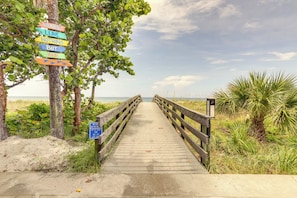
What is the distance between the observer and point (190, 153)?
13.6ft

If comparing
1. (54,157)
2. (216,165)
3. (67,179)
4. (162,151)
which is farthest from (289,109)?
(54,157)

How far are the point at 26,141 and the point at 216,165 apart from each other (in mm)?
4480

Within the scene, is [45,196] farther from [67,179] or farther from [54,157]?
[54,157]

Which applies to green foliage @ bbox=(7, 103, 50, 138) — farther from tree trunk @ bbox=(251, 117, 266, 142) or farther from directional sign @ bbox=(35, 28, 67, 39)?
tree trunk @ bbox=(251, 117, 266, 142)

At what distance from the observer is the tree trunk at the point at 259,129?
18.2 ft

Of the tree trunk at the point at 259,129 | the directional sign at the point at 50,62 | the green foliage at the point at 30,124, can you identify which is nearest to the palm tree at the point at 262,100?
the tree trunk at the point at 259,129

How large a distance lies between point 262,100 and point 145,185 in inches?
180

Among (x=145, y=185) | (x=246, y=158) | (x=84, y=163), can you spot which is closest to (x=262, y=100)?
(x=246, y=158)

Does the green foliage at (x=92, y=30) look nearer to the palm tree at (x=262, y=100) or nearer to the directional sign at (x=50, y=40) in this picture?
the directional sign at (x=50, y=40)

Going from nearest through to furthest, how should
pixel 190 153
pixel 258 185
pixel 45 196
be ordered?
pixel 45 196
pixel 258 185
pixel 190 153

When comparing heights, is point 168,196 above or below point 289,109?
below

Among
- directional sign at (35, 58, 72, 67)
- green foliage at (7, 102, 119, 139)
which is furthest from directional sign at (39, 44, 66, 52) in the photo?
green foliage at (7, 102, 119, 139)

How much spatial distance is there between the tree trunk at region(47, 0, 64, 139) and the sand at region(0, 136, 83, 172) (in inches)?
14.2

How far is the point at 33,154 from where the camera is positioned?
3.71 m
